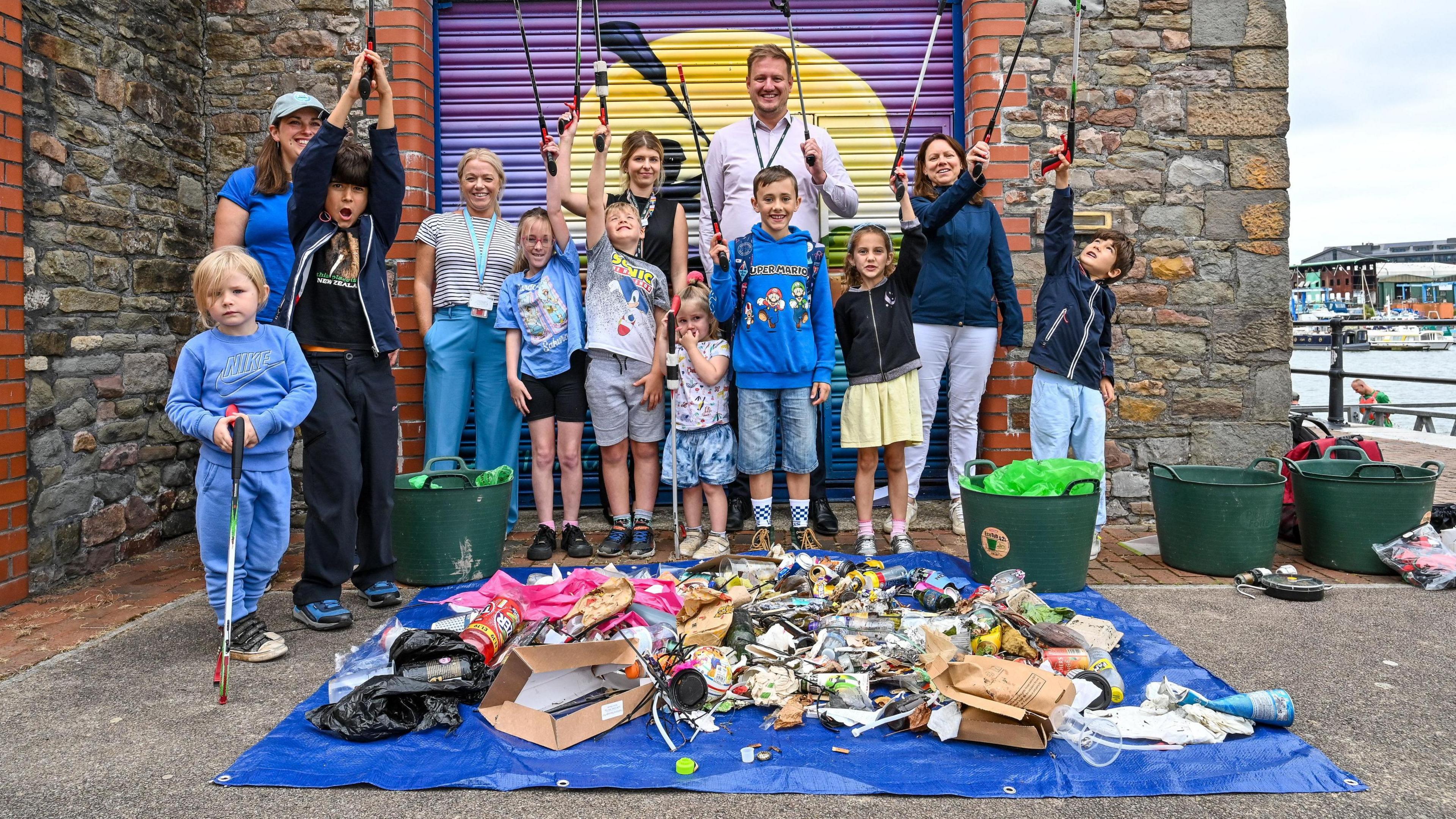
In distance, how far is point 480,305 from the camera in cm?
490

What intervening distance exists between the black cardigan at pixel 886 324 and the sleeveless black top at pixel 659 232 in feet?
3.44

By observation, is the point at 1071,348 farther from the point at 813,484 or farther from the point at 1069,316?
the point at 813,484

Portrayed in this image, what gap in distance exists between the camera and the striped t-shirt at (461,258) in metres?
4.92

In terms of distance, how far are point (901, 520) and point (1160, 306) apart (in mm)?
2282

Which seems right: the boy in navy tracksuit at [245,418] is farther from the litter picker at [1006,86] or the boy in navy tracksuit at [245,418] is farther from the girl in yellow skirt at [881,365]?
the litter picker at [1006,86]

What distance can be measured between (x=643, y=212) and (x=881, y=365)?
1541 millimetres

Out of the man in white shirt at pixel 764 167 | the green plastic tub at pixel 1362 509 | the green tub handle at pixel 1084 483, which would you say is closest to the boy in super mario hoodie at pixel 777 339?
the man in white shirt at pixel 764 167

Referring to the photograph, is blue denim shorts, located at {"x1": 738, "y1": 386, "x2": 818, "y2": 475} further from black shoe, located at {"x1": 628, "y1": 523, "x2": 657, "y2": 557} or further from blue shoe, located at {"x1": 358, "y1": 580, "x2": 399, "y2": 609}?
blue shoe, located at {"x1": 358, "y1": 580, "x2": 399, "y2": 609}

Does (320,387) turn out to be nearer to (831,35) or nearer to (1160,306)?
(831,35)

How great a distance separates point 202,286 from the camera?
3.39 metres

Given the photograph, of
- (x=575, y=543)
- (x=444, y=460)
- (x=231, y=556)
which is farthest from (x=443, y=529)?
(x=231, y=556)

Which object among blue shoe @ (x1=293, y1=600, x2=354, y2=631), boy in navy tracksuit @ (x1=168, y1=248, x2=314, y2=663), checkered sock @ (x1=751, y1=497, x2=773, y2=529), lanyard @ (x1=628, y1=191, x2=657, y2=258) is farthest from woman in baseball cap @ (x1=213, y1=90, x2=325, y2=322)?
checkered sock @ (x1=751, y1=497, x2=773, y2=529)

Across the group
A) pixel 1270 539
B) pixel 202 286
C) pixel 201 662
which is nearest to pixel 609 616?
pixel 201 662

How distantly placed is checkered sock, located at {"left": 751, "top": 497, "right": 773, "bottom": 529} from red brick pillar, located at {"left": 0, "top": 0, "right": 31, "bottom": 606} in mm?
3383
